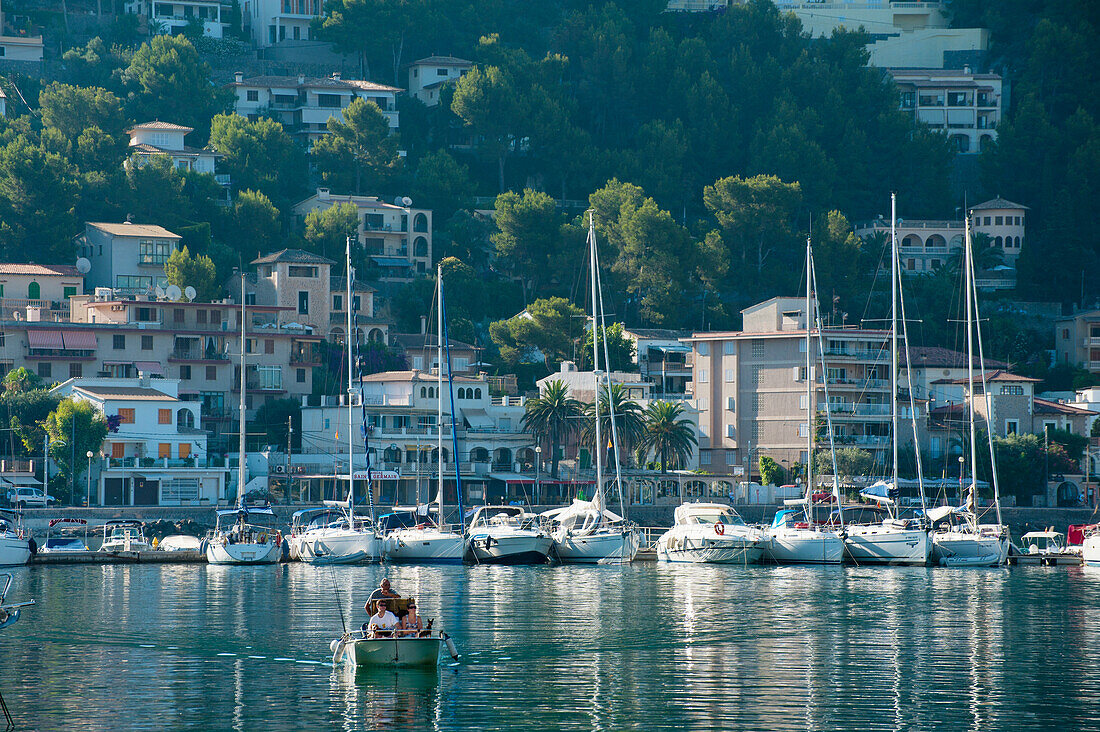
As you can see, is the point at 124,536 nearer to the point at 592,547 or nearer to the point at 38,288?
the point at 592,547

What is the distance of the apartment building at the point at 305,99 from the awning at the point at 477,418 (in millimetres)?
44696

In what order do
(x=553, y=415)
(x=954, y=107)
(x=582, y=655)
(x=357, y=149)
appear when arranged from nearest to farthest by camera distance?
(x=582, y=655)
(x=553, y=415)
(x=357, y=149)
(x=954, y=107)

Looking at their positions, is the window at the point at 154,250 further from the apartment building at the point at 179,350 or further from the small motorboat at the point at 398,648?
the small motorboat at the point at 398,648

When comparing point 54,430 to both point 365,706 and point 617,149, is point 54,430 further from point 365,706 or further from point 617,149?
point 617,149

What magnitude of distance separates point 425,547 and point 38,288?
47174mm

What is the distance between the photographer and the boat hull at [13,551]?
2565 inches

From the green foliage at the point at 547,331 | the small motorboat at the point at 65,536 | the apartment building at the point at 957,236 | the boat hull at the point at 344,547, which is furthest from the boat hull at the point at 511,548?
the apartment building at the point at 957,236

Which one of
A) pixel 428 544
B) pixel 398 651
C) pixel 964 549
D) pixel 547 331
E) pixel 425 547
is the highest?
pixel 547 331

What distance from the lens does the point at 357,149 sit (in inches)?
5074

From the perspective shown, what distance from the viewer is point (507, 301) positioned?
119375mm

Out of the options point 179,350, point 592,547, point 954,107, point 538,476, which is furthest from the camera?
point 954,107

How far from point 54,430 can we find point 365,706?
56692 millimetres

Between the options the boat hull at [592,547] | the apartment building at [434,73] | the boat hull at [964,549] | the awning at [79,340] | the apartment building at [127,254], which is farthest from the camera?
the apartment building at [434,73]

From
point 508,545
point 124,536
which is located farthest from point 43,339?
point 508,545
